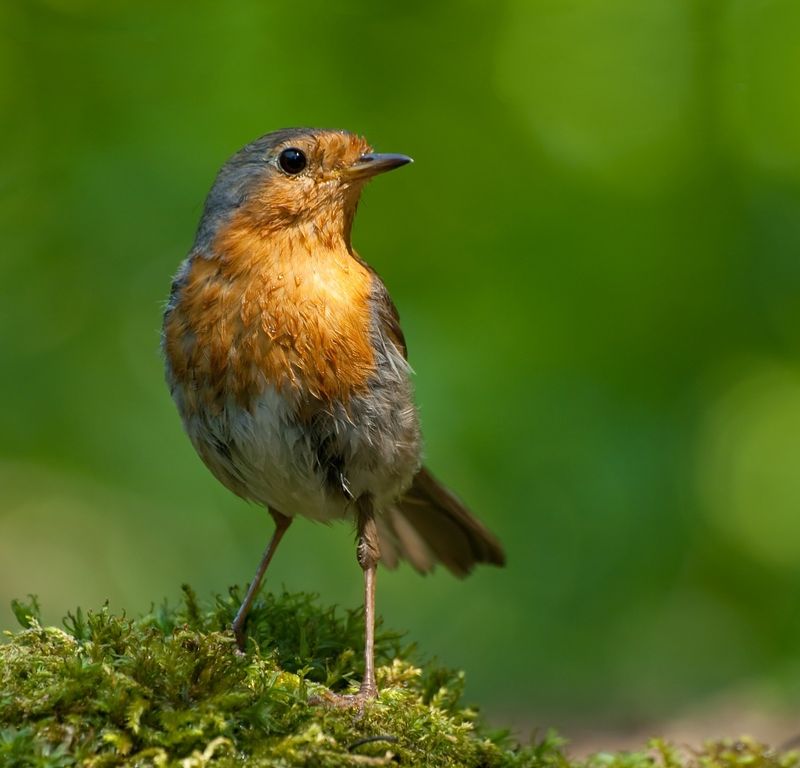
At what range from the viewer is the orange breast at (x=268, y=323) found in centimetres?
359

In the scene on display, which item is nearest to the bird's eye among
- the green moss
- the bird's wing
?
the bird's wing

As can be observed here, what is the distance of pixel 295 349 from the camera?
3.58m

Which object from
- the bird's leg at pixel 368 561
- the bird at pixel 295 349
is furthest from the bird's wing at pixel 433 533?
the bird's leg at pixel 368 561

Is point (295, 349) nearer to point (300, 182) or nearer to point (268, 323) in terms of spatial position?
point (268, 323)

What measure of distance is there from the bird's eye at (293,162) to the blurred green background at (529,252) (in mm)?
2183

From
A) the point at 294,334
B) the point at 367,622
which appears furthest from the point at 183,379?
the point at 367,622

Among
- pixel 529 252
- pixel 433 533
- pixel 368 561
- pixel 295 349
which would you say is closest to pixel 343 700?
pixel 368 561

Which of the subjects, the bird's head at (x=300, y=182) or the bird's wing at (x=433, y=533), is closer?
the bird's head at (x=300, y=182)

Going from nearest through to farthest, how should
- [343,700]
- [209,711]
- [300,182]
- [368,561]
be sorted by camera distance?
[209,711]
[343,700]
[368,561]
[300,182]

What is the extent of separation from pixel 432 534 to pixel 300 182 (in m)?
1.72

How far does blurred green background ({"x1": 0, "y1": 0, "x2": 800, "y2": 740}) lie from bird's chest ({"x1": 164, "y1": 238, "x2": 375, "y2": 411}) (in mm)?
2524

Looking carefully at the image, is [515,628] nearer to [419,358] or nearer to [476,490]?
[476,490]

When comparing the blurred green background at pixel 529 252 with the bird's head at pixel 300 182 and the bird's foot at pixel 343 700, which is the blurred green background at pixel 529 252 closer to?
the bird's head at pixel 300 182

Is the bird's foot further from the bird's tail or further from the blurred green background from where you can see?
the blurred green background
